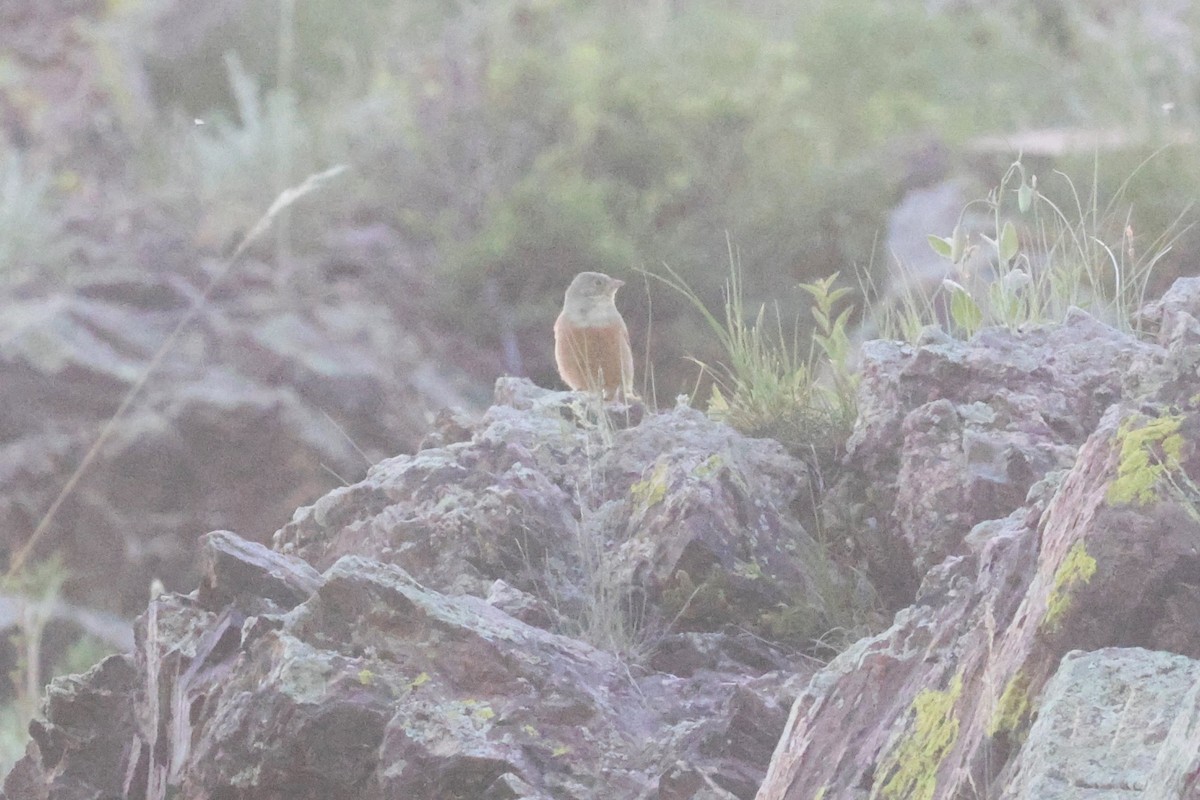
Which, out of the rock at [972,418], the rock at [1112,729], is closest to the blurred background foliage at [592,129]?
the rock at [972,418]

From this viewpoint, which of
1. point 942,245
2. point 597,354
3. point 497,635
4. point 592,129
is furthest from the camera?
point 592,129

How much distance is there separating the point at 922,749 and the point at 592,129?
301 inches

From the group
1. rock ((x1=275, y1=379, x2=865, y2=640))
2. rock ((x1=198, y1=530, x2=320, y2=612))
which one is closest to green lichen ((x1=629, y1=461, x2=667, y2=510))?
rock ((x1=275, y1=379, x2=865, y2=640))

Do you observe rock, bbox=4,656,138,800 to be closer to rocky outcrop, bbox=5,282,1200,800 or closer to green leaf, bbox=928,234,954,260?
rocky outcrop, bbox=5,282,1200,800

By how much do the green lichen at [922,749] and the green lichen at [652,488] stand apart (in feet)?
2.98

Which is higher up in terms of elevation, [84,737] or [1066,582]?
[1066,582]

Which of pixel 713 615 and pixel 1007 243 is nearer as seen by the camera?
pixel 713 615

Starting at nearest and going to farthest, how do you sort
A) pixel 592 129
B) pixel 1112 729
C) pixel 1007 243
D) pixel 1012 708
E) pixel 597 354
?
1. pixel 1112 729
2. pixel 1012 708
3. pixel 1007 243
4. pixel 597 354
5. pixel 592 129

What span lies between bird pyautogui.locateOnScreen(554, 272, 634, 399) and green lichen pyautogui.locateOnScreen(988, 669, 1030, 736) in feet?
7.73

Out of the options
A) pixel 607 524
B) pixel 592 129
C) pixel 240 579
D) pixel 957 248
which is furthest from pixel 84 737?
pixel 592 129

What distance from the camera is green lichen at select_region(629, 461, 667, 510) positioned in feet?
8.55

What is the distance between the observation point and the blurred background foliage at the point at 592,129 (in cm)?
820

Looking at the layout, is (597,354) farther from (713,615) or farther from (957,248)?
(713,615)

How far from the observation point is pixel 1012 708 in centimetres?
158
